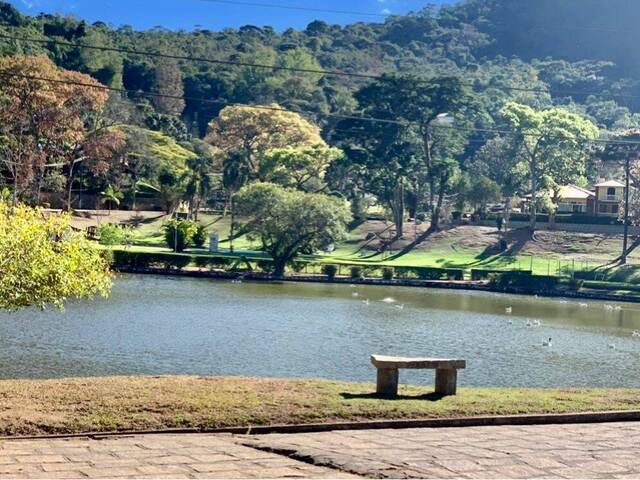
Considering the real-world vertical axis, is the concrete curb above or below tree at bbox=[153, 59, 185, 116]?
below

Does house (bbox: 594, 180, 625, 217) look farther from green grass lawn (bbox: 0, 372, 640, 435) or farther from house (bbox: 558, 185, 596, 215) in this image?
green grass lawn (bbox: 0, 372, 640, 435)

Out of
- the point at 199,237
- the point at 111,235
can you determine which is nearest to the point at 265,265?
the point at 199,237

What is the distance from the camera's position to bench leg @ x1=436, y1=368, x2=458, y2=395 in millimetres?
13188

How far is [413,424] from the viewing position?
36.5 feet

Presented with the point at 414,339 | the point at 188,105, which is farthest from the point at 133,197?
the point at 414,339

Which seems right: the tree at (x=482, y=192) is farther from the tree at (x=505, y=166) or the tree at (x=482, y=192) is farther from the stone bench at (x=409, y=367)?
the stone bench at (x=409, y=367)

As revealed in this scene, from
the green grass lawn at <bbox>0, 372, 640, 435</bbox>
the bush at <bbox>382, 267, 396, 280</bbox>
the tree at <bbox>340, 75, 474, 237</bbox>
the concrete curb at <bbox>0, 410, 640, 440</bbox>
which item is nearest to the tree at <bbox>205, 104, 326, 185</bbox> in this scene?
the tree at <bbox>340, 75, 474, 237</bbox>

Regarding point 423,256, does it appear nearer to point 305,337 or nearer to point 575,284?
point 575,284

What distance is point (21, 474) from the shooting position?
7.82 metres

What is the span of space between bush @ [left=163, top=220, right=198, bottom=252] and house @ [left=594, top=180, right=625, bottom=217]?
3725 cm

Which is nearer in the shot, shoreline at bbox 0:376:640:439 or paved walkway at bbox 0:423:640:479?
paved walkway at bbox 0:423:640:479

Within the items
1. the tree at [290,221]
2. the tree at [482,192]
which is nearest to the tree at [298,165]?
the tree at [482,192]

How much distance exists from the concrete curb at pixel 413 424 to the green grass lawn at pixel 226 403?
148mm

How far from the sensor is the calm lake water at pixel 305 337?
21938 millimetres
